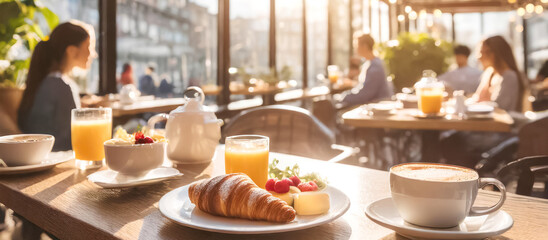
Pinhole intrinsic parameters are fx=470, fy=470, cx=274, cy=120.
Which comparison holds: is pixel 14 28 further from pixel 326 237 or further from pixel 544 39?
pixel 544 39

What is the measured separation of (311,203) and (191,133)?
62cm

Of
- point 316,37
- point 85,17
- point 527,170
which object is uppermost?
point 316,37

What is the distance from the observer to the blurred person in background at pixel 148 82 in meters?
4.54

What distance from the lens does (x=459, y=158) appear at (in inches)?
139

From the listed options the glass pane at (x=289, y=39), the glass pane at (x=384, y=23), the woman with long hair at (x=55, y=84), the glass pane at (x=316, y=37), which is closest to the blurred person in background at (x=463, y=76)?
the glass pane at (x=289, y=39)

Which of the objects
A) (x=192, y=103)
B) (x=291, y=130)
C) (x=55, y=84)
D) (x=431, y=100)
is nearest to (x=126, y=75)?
(x=55, y=84)

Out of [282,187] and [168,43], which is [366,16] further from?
[282,187]

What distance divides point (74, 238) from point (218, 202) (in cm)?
30

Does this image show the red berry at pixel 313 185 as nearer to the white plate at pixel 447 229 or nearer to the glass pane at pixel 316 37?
the white plate at pixel 447 229

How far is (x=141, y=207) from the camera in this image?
967mm

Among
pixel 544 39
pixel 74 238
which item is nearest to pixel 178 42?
pixel 74 238

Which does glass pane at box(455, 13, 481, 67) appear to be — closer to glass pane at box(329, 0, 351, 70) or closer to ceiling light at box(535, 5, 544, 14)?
ceiling light at box(535, 5, 544, 14)

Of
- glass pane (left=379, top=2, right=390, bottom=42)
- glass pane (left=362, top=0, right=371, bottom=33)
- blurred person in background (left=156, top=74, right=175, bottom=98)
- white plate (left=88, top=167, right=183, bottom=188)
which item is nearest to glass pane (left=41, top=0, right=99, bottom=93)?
blurred person in background (left=156, top=74, right=175, bottom=98)

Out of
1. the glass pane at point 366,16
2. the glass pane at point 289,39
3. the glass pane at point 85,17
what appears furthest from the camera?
the glass pane at point 366,16
